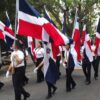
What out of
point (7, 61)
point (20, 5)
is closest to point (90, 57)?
point (20, 5)

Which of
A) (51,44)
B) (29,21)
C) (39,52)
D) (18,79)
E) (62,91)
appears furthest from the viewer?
(39,52)

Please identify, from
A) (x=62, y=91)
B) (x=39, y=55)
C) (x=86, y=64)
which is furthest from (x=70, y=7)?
(x=62, y=91)

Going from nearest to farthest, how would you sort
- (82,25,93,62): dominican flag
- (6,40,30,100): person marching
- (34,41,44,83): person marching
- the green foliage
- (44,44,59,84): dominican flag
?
(6,40,30,100): person marching → (44,44,59,84): dominican flag → (82,25,93,62): dominican flag → (34,41,44,83): person marching → the green foliage

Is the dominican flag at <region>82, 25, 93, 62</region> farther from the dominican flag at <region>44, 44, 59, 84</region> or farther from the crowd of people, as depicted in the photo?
the dominican flag at <region>44, 44, 59, 84</region>

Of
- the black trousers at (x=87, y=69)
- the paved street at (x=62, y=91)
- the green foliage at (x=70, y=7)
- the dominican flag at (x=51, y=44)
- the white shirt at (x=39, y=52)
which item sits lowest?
the paved street at (x=62, y=91)

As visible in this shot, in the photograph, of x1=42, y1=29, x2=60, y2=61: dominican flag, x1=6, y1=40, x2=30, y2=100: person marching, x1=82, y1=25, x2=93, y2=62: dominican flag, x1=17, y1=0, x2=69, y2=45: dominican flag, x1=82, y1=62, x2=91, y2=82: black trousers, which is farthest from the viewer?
x1=82, y1=25, x2=93, y2=62: dominican flag

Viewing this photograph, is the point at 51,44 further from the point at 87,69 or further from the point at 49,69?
the point at 87,69

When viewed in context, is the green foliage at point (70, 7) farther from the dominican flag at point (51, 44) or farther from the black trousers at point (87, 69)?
the dominican flag at point (51, 44)

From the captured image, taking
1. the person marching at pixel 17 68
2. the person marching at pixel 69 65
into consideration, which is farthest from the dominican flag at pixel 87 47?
the person marching at pixel 17 68

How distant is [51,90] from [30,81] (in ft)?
13.6

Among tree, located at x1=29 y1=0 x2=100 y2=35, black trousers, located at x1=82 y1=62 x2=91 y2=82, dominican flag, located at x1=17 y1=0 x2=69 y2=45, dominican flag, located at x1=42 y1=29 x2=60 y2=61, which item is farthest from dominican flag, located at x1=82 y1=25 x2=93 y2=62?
tree, located at x1=29 y1=0 x2=100 y2=35

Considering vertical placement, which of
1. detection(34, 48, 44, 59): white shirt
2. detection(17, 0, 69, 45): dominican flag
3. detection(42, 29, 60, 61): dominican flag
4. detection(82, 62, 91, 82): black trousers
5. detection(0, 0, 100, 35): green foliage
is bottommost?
detection(82, 62, 91, 82): black trousers

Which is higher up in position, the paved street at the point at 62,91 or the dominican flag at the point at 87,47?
the dominican flag at the point at 87,47

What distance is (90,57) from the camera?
54.2 ft
